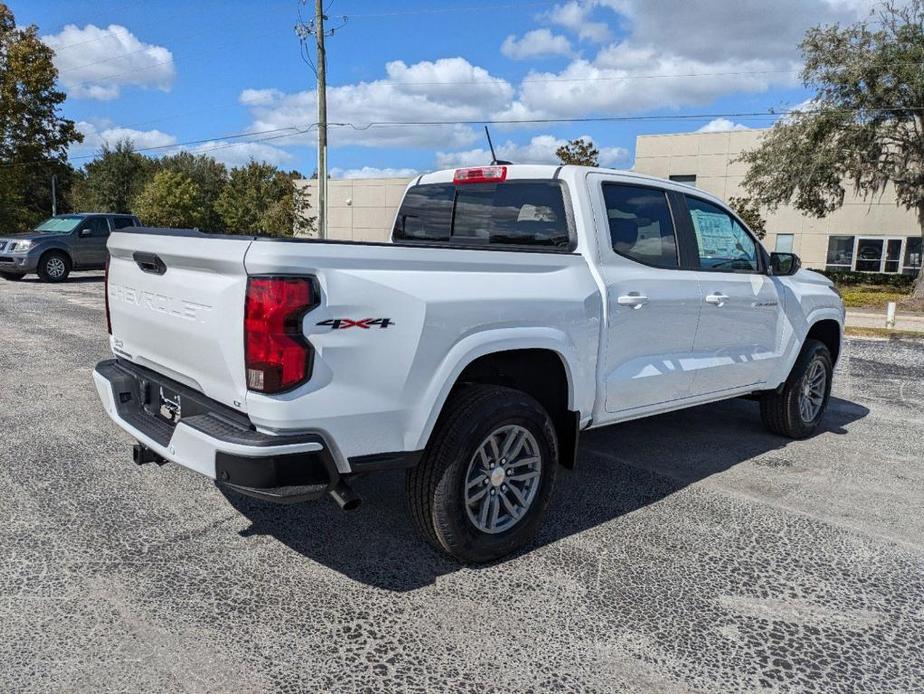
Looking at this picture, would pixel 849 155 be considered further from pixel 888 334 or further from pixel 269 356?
pixel 269 356

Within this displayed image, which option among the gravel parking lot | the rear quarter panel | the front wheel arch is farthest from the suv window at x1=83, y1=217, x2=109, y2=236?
the rear quarter panel

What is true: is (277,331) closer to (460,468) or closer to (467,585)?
(460,468)

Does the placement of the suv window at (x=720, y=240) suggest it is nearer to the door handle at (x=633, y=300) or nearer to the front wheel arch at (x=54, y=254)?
the door handle at (x=633, y=300)

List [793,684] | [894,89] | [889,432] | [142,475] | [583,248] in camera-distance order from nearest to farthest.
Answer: [793,684] < [583,248] < [142,475] < [889,432] < [894,89]

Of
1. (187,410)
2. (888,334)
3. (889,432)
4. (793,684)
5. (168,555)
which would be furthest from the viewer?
(888,334)

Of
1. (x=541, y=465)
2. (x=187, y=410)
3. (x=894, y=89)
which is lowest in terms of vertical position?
(x=541, y=465)

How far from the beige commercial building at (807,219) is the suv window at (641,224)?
2625 cm

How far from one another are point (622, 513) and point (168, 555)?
246 cm

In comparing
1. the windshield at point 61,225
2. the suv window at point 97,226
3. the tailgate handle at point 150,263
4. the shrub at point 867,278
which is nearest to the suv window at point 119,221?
the suv window at point 97,226

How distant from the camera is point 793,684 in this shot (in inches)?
105

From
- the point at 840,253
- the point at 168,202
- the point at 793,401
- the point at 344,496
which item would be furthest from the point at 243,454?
the point at 168,202

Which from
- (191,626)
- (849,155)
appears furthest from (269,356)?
(849,155)

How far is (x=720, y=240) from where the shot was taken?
5.05 metres

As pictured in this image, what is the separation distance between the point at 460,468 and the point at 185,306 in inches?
55.1
